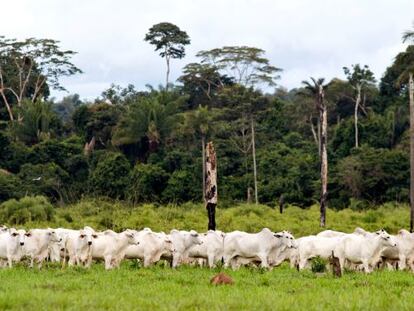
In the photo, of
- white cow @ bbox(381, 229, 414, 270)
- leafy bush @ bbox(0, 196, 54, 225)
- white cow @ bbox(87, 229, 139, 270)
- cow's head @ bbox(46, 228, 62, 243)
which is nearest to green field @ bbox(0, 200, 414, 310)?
white cow @ bbox(87, 229, 139, 270)

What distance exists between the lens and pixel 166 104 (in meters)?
58.1

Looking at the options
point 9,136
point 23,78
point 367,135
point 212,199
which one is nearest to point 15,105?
point 23,78

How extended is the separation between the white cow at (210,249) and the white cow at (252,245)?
244 mm

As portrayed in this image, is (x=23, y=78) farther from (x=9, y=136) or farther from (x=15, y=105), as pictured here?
(x=9, y=136)

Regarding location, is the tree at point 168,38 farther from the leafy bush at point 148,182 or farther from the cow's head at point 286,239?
the cow's head at point 286,239

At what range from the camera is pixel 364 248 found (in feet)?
56.5

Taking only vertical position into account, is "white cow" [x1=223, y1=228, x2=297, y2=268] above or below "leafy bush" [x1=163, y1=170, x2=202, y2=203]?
below

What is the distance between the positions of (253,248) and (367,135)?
38377mm

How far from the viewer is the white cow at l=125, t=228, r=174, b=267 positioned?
1819 cm

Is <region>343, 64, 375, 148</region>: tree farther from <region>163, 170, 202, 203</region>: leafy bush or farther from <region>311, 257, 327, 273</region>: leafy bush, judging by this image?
<region>311, 257, 327, 273</region>: leafy bush

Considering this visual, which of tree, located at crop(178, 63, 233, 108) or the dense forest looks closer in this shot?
the dense forest

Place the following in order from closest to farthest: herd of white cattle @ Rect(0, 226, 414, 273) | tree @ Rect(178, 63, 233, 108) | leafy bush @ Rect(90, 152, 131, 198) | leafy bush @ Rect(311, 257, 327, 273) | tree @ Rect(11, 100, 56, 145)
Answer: leafy bush @ Rect(311, 257, 327, 273) → herd of white cattle @ Rect(0, 226, 414, 273) → leafy bush @ Rect(90, 152, 131, 198) → tree @ Rect(11, 100, 56, 145) → tree @ Rect(178, 63, 233, 108)

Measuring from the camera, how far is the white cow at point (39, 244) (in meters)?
18.0

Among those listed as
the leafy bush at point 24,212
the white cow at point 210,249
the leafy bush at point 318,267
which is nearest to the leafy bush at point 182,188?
the leafy bush at point 24,212
